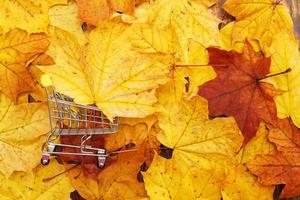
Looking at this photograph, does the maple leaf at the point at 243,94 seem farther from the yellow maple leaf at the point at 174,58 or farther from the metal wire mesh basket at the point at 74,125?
the metal wire mesh basket at the point at 74,125

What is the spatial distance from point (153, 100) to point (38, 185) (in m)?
0.50

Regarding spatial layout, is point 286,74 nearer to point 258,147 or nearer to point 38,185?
point 258,147

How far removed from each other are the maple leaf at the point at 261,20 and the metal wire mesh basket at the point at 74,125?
0.63m

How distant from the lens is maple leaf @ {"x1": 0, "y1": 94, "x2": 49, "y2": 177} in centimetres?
183

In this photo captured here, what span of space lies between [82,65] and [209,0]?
631mm

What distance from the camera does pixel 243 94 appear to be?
189 centimetres

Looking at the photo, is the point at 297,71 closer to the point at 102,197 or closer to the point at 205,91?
the point at 205,91

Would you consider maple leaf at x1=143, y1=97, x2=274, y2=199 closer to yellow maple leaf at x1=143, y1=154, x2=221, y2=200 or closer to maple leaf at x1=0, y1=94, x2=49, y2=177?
yellow maple leaf at x1=143, y1=154, x2=221, y2=200

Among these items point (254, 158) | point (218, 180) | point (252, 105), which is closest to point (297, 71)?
point (252, 105)

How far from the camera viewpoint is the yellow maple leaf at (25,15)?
1930mm

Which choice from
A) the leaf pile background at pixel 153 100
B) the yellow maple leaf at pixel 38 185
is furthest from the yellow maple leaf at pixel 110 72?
the yellow maple leaf at pixel 38 185

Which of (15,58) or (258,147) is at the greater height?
(15,58)

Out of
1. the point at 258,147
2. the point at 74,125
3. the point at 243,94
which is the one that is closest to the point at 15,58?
the point at 74,125

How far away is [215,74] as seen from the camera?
1928 mm
